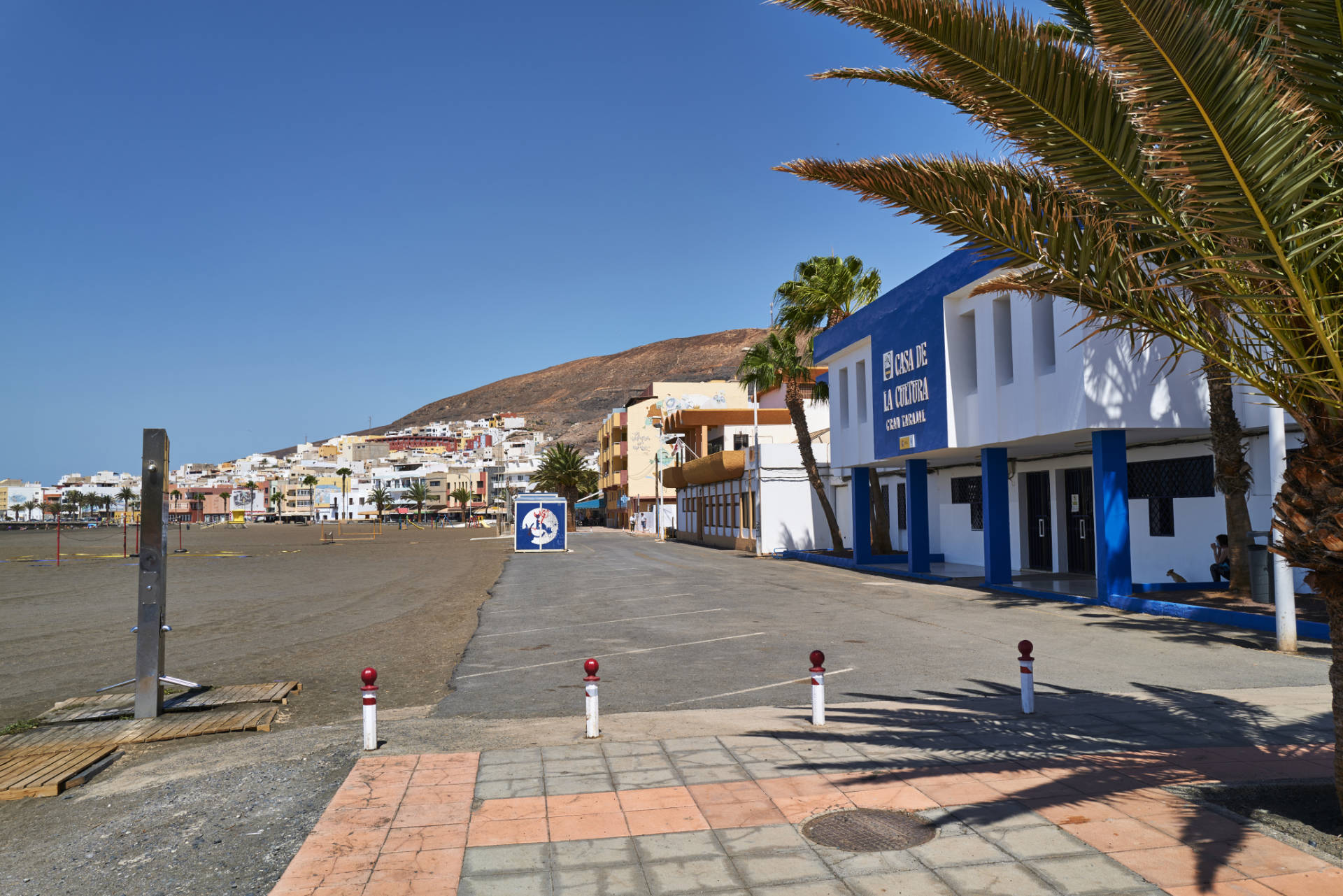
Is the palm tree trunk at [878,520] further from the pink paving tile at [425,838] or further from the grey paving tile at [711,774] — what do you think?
the pink paving tile at [425,838]

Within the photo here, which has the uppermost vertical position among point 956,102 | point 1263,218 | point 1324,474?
point 956,102

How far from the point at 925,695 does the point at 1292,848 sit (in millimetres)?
4405

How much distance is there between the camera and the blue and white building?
1627 cm

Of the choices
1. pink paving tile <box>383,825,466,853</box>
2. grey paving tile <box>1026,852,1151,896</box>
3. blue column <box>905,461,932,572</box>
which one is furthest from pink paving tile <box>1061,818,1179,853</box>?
blue column <box>905,461,932,572</box>

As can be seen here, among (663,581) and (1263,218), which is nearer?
(1263,218)

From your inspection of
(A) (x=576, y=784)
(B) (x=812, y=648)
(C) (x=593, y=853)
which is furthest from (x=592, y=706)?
(B) (x=812, y=648)

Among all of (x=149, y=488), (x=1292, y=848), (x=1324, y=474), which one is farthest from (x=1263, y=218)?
(x=149, y=488)

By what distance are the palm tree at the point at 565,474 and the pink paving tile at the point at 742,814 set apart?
3796 inches

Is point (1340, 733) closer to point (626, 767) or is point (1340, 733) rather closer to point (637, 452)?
point (626, 767)

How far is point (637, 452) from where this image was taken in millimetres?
89875

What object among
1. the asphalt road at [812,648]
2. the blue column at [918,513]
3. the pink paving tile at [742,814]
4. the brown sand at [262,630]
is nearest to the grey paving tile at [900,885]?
the pink paving tile at [742,814]

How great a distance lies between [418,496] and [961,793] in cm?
17850

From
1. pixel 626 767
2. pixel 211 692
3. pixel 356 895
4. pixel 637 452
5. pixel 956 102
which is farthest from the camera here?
pixel 637 452

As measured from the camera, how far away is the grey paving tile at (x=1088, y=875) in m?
4.34
